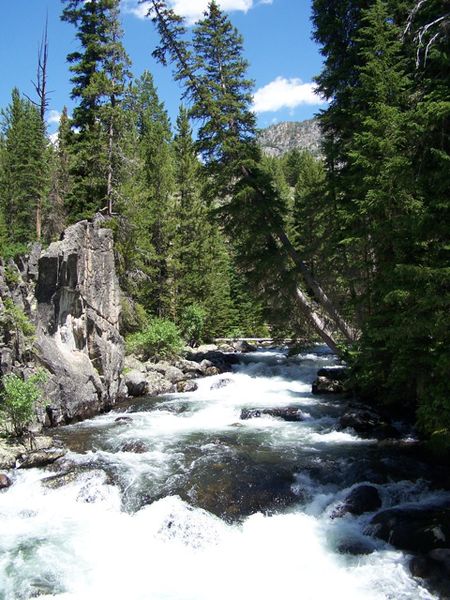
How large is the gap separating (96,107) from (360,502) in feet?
79.7

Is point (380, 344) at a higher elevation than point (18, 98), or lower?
lower

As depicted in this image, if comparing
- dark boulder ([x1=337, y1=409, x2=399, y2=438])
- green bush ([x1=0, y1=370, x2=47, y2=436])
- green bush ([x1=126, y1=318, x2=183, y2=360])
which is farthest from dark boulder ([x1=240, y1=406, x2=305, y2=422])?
green bush ([x1=126, y1=318, x2=183, y2=360])

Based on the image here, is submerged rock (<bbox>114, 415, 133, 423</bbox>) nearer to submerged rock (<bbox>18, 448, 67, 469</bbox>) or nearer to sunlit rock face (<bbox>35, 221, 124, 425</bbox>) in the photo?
sunlit rock face (<bbox>35, 221, 124, 425</bbox>)

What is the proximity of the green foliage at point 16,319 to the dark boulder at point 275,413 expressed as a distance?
7.88 metres

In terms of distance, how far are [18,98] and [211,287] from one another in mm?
24177

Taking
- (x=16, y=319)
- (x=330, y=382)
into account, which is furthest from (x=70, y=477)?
(x=330, y=382)

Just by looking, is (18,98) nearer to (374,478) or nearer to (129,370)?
(129,370)

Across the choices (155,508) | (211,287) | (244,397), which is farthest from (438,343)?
(211,287)

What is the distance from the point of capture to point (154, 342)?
2603 centimetres

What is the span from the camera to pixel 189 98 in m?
22.0

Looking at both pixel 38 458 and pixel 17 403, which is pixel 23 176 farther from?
pixel 38 458

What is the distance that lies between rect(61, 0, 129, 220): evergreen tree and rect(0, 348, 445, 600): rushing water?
14.9m

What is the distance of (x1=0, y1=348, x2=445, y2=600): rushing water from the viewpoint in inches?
290

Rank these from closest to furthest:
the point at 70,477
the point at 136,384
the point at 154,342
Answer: the point at 70,477 → the point at 136,384 → the point at 154,342
